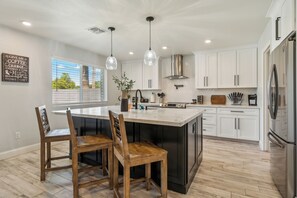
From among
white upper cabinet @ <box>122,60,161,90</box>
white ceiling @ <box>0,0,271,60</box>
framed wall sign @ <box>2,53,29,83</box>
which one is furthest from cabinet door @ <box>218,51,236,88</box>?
framed wall sign @ <box>2,53,29,83</box>

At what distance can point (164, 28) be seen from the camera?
318 centimetres

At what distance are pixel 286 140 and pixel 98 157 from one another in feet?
8.05

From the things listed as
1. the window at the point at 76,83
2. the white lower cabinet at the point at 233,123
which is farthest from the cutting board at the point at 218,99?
the window at the point at 76,83

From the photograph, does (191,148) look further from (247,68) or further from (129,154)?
(247,68)

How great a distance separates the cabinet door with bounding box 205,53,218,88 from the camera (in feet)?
15.5

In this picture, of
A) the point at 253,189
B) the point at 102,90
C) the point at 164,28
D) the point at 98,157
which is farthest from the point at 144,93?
the point at 253,189

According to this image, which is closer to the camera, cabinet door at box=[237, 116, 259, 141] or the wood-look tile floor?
the wood-look tile floor

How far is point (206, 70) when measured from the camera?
4844 millimetres

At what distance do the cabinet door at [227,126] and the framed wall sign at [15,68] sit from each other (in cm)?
455

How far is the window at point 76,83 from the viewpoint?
411 cm

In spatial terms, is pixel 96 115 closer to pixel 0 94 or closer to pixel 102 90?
pixel 0 94

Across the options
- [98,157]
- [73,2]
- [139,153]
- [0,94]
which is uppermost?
[73,2]

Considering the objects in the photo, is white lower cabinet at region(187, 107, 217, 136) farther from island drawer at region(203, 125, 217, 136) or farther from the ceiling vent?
the ceiling vent


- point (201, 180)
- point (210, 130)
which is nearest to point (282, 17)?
point (201, 180)
